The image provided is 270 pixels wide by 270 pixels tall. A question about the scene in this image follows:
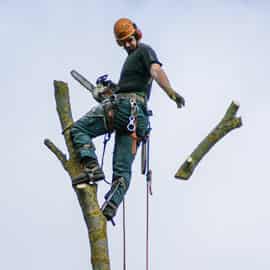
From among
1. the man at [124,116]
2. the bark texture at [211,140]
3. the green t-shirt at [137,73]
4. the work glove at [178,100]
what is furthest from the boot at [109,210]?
the green t-shirt at [137,73]

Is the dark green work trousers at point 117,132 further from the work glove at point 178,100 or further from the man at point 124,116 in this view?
the work glove at point 178,100

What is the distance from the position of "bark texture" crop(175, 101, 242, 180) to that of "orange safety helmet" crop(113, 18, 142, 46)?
4.76 feet

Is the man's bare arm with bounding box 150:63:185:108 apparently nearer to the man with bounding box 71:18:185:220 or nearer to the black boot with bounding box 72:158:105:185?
the man with bounding box 71:18:185:220

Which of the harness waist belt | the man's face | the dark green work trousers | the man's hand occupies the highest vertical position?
the man's face

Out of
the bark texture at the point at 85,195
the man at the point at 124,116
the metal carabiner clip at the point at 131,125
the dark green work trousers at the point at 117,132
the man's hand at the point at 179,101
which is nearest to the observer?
the bark texture at the point at 85,195

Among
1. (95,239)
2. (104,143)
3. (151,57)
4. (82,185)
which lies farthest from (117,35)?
(95,239)

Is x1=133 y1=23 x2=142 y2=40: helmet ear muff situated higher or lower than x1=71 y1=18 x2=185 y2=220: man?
higher

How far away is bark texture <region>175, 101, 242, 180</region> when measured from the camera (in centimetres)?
865

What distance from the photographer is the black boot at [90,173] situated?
28.4ft

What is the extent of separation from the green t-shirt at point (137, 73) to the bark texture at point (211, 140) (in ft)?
3.45

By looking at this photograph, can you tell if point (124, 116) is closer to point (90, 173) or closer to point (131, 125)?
point (131, 125)

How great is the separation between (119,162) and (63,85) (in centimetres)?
103

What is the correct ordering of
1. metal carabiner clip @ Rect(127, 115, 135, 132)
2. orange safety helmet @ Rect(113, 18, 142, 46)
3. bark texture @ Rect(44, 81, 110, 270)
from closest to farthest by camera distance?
bark texture @ Rect(44, 81, 110, 270) < metal carabiner clip @ Rect(127, 115, 135, 132) < orange safety helmet @ Rect(113, 18, 142, 46)

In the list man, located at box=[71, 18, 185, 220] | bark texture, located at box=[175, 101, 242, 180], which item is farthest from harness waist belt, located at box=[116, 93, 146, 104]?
bark texture, located at box=[175, 101, 242, 180]
